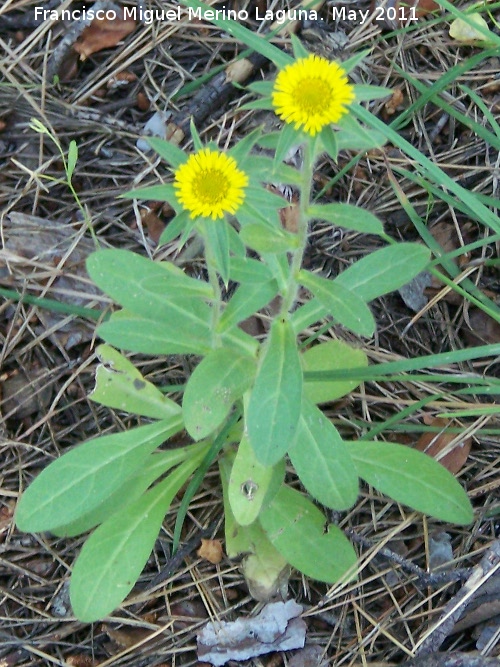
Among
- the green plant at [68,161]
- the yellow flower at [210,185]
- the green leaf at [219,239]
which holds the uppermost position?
the yellow flower at [210,185]

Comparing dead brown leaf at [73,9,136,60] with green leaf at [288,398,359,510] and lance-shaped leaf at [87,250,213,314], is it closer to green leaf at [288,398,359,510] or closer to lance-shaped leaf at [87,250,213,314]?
lance-shaped leaf at [87,250,213,314]

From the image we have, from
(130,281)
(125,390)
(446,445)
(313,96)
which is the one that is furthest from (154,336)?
(446,445)

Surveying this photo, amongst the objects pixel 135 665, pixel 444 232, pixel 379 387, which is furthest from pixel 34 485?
pixel 444 232

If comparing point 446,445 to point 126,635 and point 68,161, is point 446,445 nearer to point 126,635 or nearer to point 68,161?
point 126,635

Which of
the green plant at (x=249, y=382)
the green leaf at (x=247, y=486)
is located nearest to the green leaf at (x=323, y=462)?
the green plant at (x=249, y=382)

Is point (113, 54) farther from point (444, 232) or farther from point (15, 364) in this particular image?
point (444, 232)

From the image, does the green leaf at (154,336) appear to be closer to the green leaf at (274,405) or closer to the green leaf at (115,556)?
the green leaf at (274,405)

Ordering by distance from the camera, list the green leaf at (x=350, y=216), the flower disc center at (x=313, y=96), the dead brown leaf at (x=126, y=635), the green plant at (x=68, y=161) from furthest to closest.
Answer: the green plant at (x=68, y=161)
the dead brown leaf at (x=126, y=635)
the green leaf at (x=350, y=216)
the flower disc center at (x=313, y=96)
